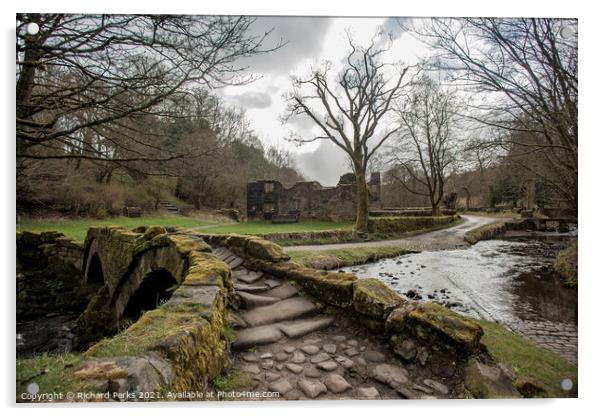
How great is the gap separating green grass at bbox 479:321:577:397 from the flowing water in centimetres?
23

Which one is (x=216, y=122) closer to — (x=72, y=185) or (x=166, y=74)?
(x=166, y=74)

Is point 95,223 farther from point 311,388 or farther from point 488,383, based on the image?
point 488,383

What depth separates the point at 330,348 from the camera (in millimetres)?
2885

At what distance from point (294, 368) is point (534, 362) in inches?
87.4

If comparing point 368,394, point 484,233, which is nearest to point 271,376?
point 368,394

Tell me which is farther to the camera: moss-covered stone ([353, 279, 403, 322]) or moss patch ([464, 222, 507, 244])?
moss patch ([464, 222, 507, 244])

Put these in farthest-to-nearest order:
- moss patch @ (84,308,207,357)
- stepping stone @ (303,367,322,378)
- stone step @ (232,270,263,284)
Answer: stone step @ (232,270,263,284), stepping stone @ (303,367,322,378), moss patch @ (84,308,207,357)

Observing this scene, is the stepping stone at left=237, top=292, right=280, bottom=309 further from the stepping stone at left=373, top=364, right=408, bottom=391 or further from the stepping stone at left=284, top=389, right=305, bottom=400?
the stepping stone at left=373, top=364, right=408, bottom=391

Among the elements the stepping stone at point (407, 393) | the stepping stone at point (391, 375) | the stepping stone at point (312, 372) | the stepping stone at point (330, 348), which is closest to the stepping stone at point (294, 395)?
the stepping stone at point (312, 372)

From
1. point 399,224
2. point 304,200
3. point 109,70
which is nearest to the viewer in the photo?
point 109,70

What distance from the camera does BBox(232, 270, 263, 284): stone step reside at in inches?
184

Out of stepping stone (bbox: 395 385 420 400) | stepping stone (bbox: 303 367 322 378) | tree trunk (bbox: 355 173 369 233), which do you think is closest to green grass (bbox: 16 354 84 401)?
stepping stone (bbox: 303 367 322 378)

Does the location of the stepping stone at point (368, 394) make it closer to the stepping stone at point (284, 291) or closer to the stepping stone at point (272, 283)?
the stepping stone at point (284, 291)

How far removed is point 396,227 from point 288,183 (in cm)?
867
